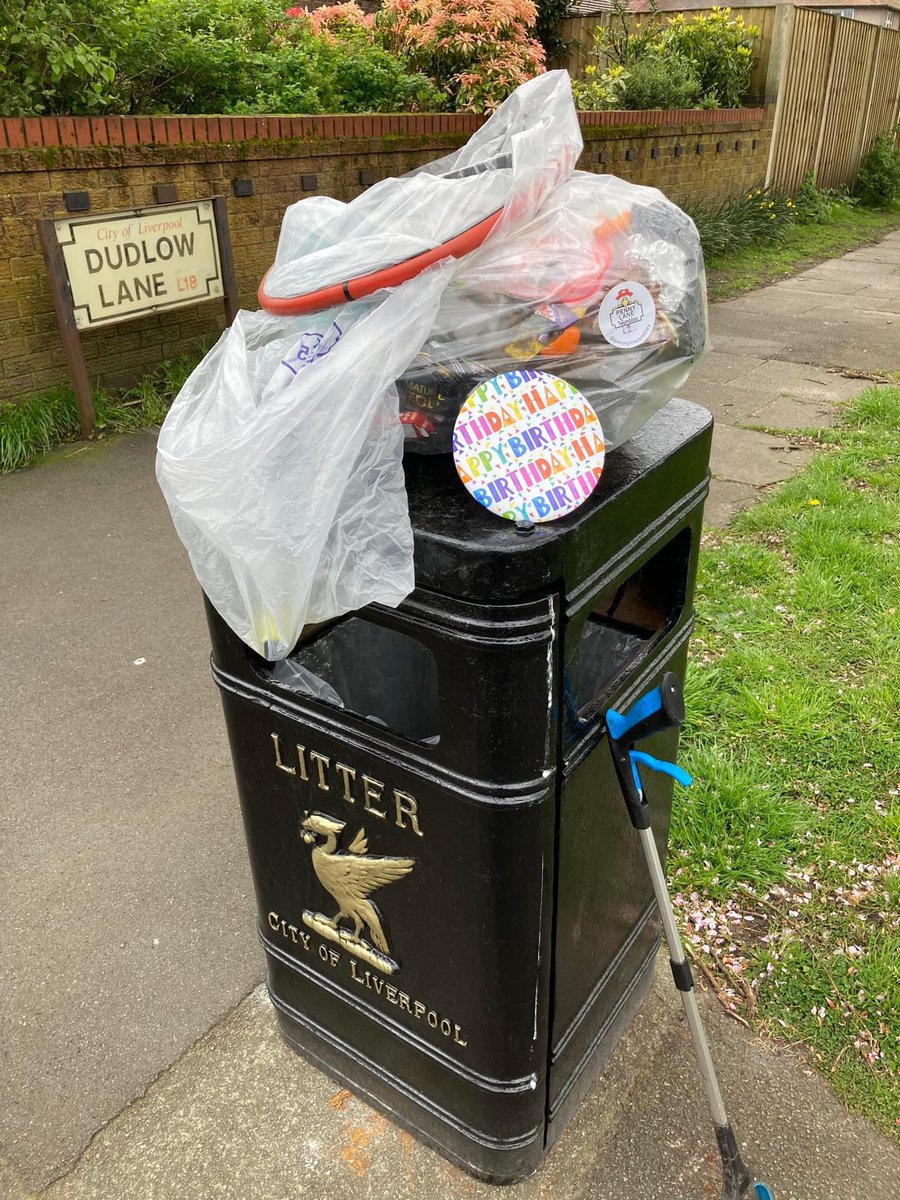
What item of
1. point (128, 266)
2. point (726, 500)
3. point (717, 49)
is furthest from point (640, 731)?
point (717, 49)

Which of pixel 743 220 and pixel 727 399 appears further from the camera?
pixel 743 220

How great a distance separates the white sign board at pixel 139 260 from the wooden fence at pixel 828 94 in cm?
929

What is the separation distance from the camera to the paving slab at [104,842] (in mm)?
1965

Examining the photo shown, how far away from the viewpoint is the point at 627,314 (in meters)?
1.28

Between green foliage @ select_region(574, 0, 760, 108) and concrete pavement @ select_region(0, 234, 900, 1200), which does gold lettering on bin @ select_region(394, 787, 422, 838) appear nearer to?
concrete pavement @ select_region(0, 234, 900, 1200)

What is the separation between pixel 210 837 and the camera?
2.55m

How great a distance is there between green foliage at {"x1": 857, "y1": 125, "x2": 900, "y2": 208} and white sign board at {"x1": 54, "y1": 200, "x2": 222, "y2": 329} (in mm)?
12663

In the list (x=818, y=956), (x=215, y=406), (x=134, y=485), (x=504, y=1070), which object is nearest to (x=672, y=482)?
(x=215, y=406)

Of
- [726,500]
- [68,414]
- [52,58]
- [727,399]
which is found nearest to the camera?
[726,500]

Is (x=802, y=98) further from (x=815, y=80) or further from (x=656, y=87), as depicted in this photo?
(x=656, y=87)

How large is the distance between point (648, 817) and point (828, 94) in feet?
47.0

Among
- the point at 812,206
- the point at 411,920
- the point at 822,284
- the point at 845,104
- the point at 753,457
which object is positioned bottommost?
the point at 822,284

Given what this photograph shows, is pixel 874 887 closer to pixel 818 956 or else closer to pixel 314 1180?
pixel 818 956

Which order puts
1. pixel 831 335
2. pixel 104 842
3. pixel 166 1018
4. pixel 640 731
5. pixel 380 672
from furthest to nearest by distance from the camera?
pixel 831 335, pixel 104 842, pixel 166 1018, pixel 380 672, pixel 640 731
